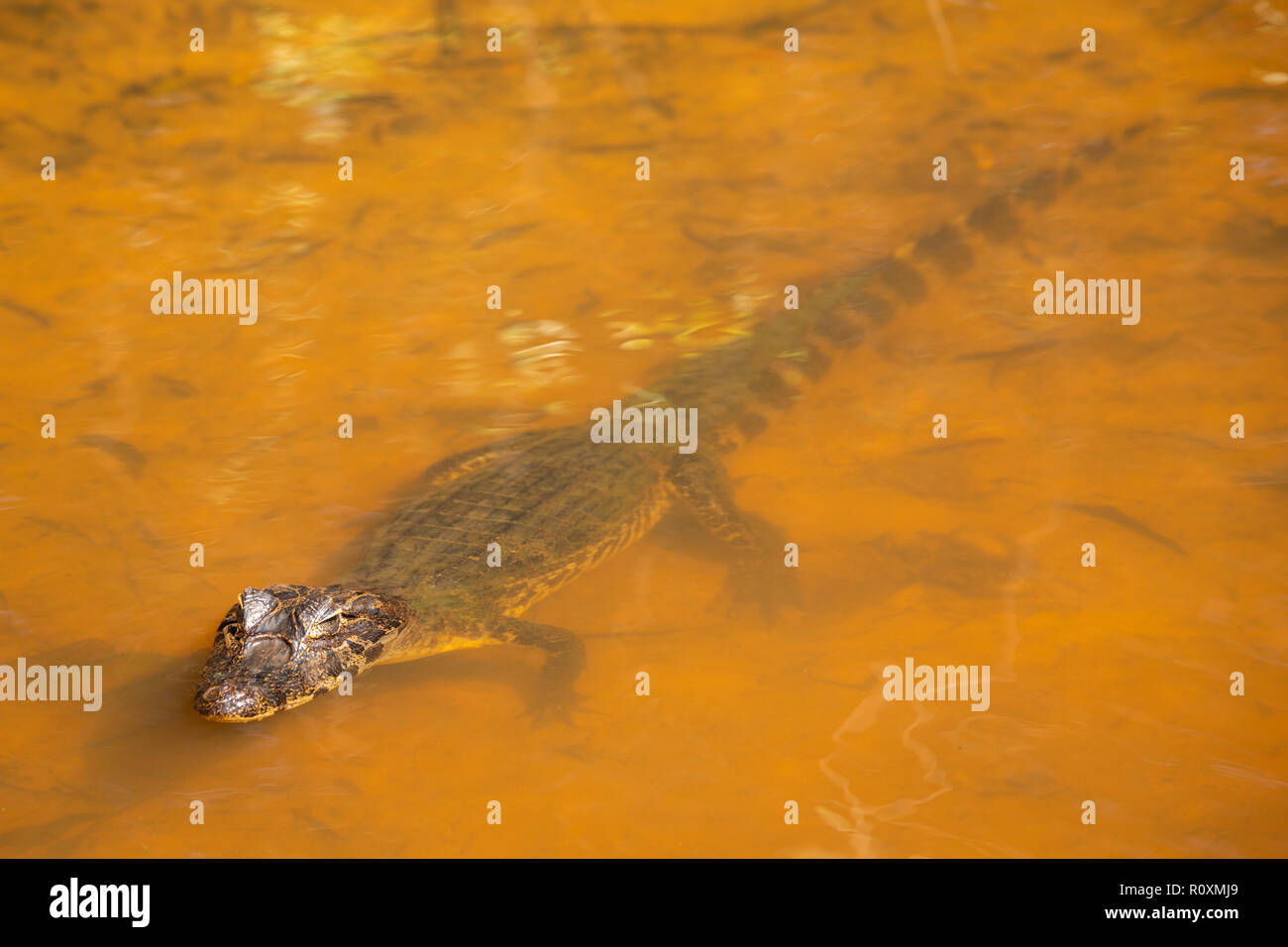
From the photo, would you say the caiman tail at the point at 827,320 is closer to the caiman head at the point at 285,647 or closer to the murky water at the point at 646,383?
the murky water at the point at 646,383

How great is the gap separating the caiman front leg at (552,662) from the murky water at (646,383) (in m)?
0.10

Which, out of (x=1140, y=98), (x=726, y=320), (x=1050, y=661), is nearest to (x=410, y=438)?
(x=726, y=320)

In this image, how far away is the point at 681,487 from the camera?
5.62 meters

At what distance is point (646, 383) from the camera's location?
20.7 feet

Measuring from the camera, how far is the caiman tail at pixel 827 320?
6012mm

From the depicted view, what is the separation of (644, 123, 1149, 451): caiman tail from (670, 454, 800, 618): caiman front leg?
0.90ft

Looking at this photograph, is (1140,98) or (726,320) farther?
(1140,98)

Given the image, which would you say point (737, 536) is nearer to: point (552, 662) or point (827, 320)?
point (552, 662)

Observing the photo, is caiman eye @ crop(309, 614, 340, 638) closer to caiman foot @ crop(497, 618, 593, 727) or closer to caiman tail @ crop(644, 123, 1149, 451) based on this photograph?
caiman foot @ crop(497, 618, 593, 727)

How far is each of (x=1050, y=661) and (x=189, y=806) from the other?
157 inches

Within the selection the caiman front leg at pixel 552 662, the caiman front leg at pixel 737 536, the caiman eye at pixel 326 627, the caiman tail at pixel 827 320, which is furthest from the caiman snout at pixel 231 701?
the caiman tail at pixel 827 320

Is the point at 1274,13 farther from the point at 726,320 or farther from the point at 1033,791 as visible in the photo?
the point at 1033,791

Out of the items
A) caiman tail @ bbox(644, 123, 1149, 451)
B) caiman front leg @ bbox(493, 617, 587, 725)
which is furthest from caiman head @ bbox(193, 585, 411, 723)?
caiman tail @ bbox(644, 123, 1149, 451)

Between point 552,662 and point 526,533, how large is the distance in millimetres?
768
